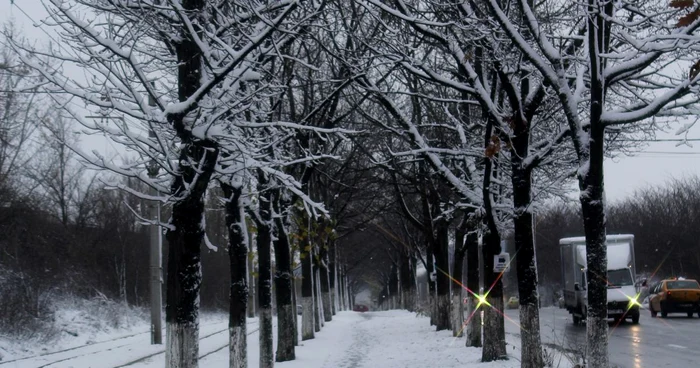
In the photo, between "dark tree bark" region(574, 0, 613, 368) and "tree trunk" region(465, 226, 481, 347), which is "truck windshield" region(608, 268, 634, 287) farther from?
"dark tree bark" region(574, 0, 613, 368)

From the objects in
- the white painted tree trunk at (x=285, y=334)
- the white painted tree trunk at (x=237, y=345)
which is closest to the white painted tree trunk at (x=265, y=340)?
the white painted tree trunk at (x=237, y=345)

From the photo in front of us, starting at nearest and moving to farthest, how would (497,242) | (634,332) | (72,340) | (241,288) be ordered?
(241,288) < (497,242) < (634,332) < (72,340)

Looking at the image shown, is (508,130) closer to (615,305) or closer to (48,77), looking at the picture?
(48,77)

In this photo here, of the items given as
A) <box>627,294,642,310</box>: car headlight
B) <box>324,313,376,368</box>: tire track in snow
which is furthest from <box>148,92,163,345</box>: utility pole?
<box>627,294,642,310</box>: car headlight

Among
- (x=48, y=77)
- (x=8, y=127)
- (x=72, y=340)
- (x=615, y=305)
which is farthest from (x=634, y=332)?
(x=8, y=127)

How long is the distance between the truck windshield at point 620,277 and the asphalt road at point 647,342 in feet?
5.04

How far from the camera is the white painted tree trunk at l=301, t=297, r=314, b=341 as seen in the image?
85.6 ft

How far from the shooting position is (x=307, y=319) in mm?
26312

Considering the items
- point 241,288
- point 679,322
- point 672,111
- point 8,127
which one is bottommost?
point 679,322

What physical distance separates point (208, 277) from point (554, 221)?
38059 millimetres

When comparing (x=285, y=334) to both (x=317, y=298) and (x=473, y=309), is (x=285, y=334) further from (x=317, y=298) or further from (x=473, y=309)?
(x=317, y=298)

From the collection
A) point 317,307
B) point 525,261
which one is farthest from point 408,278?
point 525,261

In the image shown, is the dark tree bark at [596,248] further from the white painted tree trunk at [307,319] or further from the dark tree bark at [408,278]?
the dark tree bark at [408,278]

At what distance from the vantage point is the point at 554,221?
77625 millimetres
